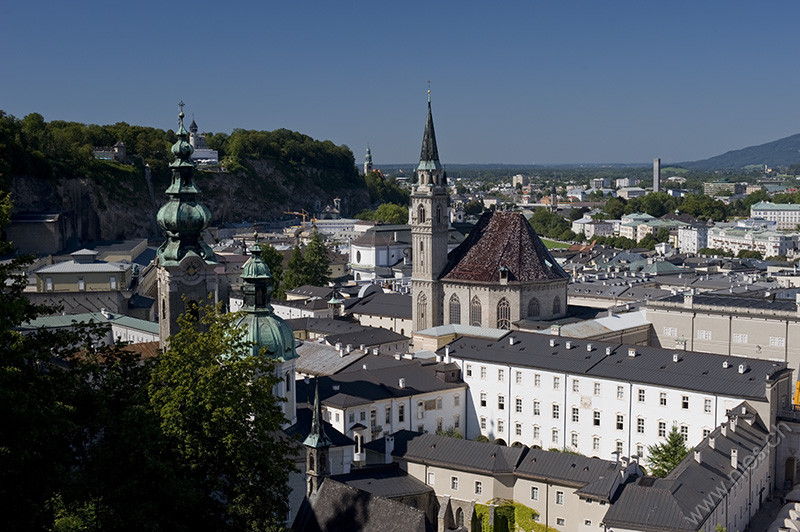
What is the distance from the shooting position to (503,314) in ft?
237

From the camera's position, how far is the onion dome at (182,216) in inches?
1844

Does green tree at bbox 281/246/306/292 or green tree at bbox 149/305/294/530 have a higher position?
green tree at bbox 149/305/294/530

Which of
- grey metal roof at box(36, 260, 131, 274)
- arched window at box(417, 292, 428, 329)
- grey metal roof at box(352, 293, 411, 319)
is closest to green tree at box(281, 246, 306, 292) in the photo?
grey metal roof at box(352, 293, 411, 319)

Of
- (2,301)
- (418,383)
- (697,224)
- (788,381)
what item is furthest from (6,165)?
(697,224)

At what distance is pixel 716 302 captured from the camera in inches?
2781

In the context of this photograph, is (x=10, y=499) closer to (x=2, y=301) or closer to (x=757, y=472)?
(x=2, y=301)

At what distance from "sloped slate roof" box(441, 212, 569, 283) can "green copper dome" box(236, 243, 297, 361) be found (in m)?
33.9

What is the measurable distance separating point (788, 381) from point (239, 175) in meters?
155

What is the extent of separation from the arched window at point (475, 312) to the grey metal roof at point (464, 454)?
26111mm

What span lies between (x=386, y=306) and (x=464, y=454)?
135 ft

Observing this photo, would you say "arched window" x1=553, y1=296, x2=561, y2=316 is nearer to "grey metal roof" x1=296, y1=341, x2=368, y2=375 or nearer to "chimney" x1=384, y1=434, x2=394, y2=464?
"grey metal roof" x1=296, y1=341, x2=368, y2=375

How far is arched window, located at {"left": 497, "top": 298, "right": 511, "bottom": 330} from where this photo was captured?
7194cm

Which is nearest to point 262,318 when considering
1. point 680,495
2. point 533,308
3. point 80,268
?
point 680,495

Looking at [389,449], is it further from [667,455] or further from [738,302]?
[738,302]
